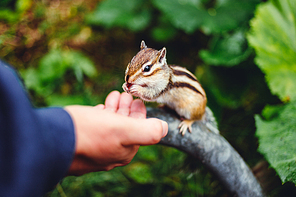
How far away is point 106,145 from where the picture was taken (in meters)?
0.88

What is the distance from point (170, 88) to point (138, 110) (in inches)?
15.1

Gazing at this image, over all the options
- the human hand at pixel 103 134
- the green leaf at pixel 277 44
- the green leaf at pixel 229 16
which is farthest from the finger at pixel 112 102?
the green leaf at pixel 229 16

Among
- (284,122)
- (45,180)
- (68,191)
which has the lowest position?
(68,191)

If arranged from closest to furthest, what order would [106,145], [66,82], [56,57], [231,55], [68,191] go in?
[106,145] → [68,191] → [231,55] → [56,57] → [66,82]

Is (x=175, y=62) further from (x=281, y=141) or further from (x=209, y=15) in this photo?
(x=281, y=141)

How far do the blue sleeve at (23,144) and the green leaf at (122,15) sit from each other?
96.3 inches

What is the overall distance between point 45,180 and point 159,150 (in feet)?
5.62

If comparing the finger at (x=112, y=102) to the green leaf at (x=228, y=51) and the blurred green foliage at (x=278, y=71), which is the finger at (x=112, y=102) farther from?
the green leaf at (x=228, y=51)

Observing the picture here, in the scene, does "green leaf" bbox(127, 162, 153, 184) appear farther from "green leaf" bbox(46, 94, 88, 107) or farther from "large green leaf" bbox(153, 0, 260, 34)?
"large green leaf" bbox(153, 0, 260, 34)

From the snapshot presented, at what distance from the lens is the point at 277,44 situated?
6.12 ft

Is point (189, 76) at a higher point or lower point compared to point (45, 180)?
higher

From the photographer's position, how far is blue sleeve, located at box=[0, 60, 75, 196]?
0.63 meters

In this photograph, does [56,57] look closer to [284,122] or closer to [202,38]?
[202,38]

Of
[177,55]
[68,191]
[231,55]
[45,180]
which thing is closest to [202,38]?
[177,55]
